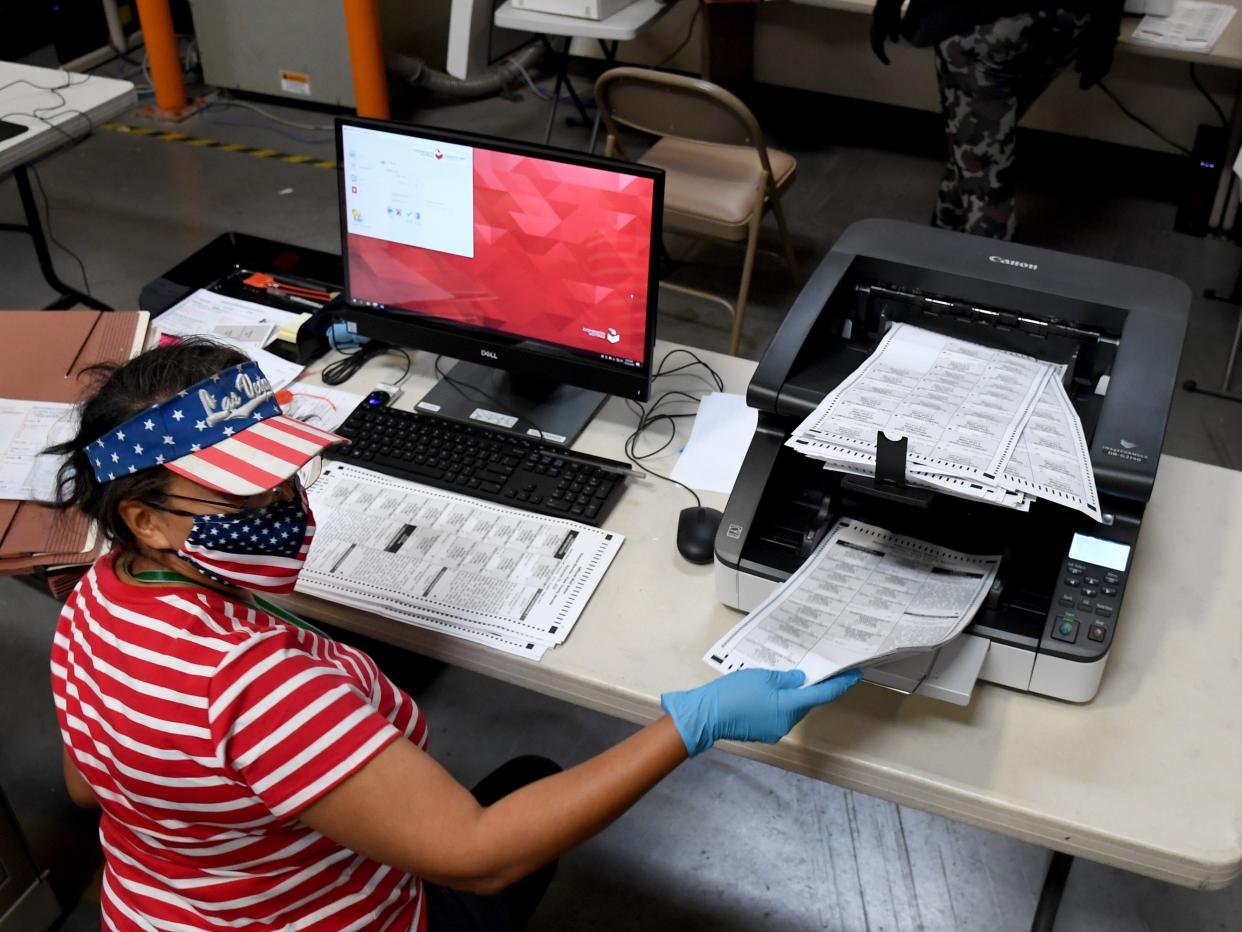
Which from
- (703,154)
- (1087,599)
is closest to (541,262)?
(1087,599)

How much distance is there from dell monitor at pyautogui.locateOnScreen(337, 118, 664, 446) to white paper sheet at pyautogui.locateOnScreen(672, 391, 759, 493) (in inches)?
4.8

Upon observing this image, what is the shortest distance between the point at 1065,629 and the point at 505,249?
890 millimetres

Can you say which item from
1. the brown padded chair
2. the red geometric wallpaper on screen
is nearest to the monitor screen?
the red geometric wallpaper on screen

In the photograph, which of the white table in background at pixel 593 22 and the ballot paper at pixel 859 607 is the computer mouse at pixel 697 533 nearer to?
the ballot paper at pixel 859 607

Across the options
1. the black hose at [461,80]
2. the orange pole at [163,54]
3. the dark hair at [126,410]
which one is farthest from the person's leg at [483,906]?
the orange pole at [163,54]

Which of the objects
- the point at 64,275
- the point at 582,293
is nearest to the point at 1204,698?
the point at 582,293

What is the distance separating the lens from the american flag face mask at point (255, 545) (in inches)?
41.2

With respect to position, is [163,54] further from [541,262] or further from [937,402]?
[937,402]

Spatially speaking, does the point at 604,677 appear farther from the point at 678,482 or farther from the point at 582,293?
the point at 582,293

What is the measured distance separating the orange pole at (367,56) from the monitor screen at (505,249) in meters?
2.48

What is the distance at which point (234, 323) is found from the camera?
1.89 m

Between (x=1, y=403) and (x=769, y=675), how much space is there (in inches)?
49.3

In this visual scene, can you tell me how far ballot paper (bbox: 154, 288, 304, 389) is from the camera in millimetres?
1807

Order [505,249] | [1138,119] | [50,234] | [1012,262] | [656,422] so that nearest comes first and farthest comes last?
1. [1012,262]
2. [505,249]
3. [656,422]
4. [50,234]
5. [1138,119]
